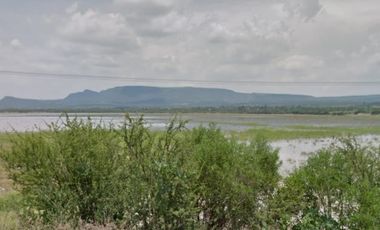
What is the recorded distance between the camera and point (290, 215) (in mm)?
7430

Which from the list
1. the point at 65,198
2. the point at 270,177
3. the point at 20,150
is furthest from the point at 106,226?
the point at 270,177

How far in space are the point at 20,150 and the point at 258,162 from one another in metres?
3.81

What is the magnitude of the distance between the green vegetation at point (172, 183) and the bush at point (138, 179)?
0.02m

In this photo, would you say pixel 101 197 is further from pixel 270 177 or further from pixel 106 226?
pixel 270 177

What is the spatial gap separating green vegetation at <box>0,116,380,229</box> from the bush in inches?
0.6

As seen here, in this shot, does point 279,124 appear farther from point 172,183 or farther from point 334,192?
point 172,183

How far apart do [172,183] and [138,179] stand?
514 millimetres

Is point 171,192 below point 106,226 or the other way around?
the other way around

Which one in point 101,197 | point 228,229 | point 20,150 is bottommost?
point 228,229

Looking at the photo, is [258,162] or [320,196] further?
[258,162]

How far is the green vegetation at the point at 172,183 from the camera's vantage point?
691 centimetres

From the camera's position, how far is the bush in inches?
273

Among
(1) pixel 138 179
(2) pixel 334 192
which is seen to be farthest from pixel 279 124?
(1) pixel 138 179

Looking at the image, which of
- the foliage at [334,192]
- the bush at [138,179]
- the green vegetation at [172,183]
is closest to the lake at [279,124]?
the bush at [138,179]
